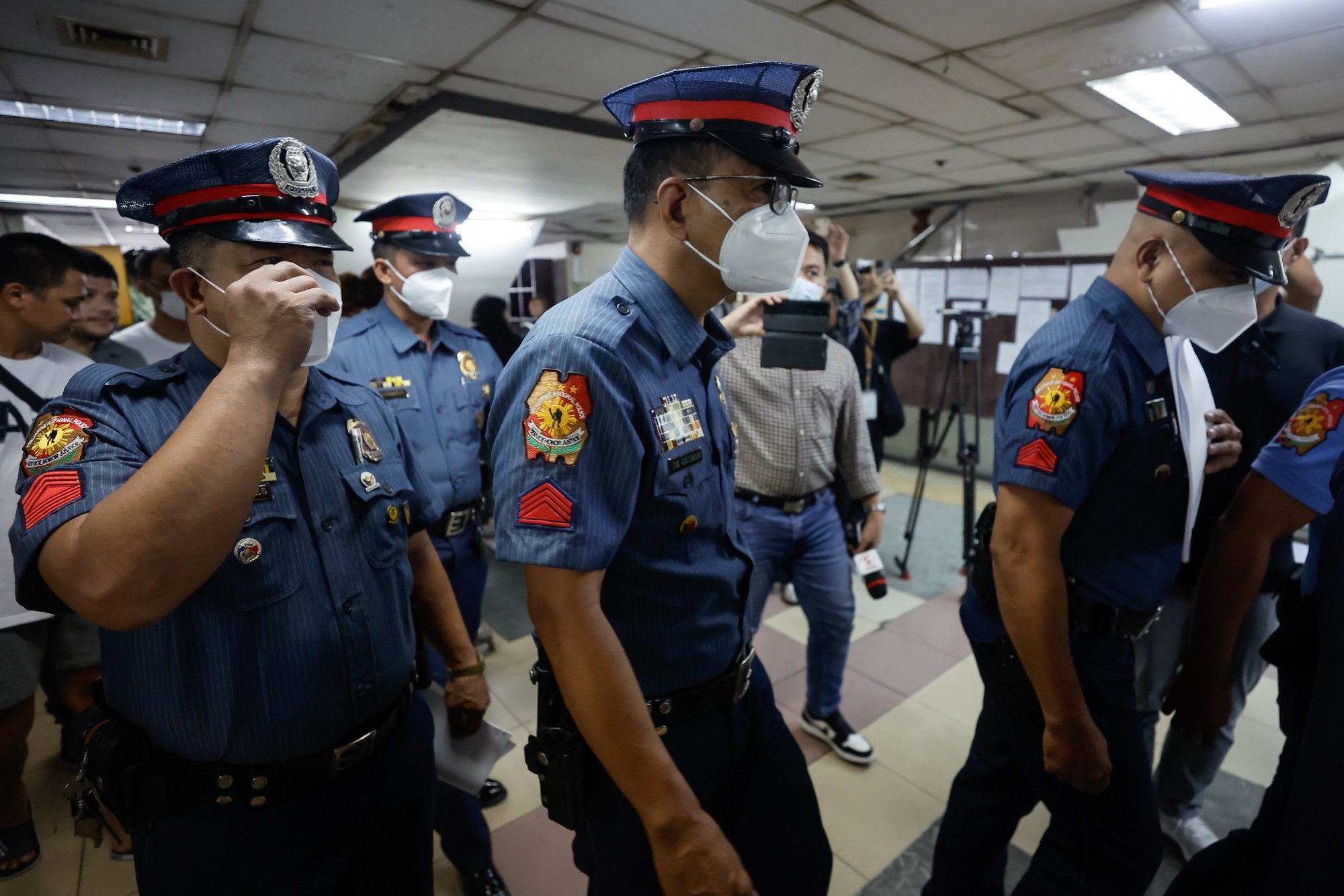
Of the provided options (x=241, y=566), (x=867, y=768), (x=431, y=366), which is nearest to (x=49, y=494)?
(x=241, y=566)

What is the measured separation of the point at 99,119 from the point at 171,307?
2242 millimetres

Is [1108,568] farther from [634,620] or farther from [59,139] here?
[59,139]

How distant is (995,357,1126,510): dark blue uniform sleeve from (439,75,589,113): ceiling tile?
3274 mm

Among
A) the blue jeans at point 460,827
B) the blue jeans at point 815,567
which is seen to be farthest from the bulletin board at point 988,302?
the blue jeans at point 460,827

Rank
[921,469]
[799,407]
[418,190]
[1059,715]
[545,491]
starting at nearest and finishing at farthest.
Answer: [545,491] → [1059,715] → [799,407] → [921,469] → [418,190]

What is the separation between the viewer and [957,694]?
276 cm

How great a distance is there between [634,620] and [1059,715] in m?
0.91

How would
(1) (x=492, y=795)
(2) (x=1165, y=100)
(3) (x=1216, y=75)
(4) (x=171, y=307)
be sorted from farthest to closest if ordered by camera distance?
1. (2) (x=1165, y=100)
2. (3) (x=1216, y=75)
3. (4) (x=171, y=307)
4. (1) (x=492, y=795)

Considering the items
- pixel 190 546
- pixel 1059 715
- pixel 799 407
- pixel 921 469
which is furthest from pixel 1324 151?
pixel 190 546

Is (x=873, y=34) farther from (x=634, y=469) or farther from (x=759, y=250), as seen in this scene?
(x=634, y=469)

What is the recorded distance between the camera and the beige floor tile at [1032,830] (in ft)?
6.45

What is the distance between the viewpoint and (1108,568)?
4.48ft

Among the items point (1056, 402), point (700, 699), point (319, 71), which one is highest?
point (319, 71)

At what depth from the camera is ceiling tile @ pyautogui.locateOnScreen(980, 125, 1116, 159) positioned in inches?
172
